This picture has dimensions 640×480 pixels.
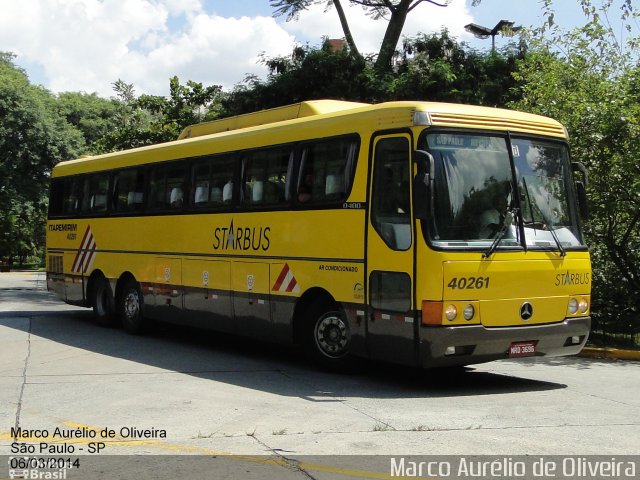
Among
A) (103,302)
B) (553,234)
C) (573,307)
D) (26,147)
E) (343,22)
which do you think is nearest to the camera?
(553,234)

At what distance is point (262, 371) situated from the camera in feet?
38.3

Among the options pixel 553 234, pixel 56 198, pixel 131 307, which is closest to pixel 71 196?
pixel 56 198

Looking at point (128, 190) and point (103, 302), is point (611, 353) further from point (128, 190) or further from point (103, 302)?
point (103, 302)

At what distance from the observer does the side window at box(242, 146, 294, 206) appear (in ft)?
39.2

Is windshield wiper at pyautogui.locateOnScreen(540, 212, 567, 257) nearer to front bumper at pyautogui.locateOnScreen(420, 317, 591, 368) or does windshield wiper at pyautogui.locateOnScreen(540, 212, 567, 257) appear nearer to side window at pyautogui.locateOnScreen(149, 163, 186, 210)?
front bumper at pyautogui.locateOnScreen(420, 317, 591, 368)

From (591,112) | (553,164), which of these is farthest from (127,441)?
(591,112)

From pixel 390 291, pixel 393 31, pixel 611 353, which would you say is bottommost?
pixel 611 353

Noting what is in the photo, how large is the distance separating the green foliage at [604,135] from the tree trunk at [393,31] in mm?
6668

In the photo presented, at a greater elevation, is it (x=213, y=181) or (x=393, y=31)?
(x=393, y=31)

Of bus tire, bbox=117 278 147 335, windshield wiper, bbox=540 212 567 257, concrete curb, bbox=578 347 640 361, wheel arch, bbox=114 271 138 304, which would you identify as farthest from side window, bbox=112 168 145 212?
concrete curb, bbox=578 347 640 361

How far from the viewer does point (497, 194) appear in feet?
32.9

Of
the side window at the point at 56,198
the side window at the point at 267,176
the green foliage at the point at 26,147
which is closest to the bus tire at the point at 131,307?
the side window at the point at 56,198

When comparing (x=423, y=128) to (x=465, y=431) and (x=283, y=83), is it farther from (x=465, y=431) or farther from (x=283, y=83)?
(x=283, y=83)

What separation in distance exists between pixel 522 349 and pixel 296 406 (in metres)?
2.88
